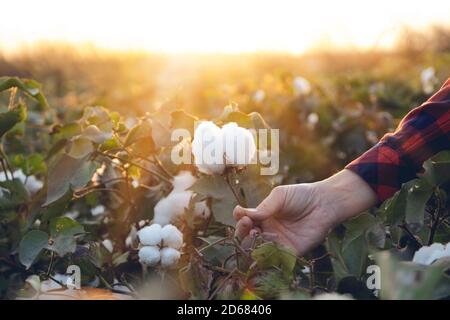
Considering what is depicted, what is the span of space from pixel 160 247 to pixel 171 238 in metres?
0.03

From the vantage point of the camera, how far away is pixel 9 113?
1.67 metres

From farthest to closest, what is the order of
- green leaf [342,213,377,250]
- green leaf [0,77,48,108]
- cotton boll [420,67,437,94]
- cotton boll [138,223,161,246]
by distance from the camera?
cotton boll [420,67,437,94]
green leaf [0,77,48,108]
cotton boll [138,223,161,246]
green leaf [342,213,377,250]

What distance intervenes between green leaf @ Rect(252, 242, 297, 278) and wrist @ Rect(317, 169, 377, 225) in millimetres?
262

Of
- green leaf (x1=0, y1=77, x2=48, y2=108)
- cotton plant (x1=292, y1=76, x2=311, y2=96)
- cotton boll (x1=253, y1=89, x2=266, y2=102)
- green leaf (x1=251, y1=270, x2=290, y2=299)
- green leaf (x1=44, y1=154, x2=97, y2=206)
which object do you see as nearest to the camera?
green leaf (x1=251, y1=270, x2=290, y2=299)

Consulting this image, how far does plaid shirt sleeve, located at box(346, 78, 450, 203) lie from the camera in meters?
1.35

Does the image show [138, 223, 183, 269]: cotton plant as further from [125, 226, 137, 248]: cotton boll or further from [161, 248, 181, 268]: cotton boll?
[125, 226, 137, 248]: cotton boll

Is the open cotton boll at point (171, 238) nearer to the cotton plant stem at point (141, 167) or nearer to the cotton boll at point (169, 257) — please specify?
the cotton boll at point (169, 257)

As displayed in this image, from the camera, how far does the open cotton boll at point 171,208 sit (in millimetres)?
1469

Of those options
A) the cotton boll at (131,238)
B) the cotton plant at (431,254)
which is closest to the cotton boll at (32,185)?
the cotton boll at (131,238)

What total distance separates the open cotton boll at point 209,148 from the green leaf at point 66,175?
0.24 meters

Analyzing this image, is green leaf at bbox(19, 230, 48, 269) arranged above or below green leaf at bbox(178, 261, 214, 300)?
above

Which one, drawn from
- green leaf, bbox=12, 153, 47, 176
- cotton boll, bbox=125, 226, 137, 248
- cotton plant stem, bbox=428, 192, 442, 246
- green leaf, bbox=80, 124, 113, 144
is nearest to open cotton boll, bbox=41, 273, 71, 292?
cotton boll, bbox=125, 226, 137, 248
